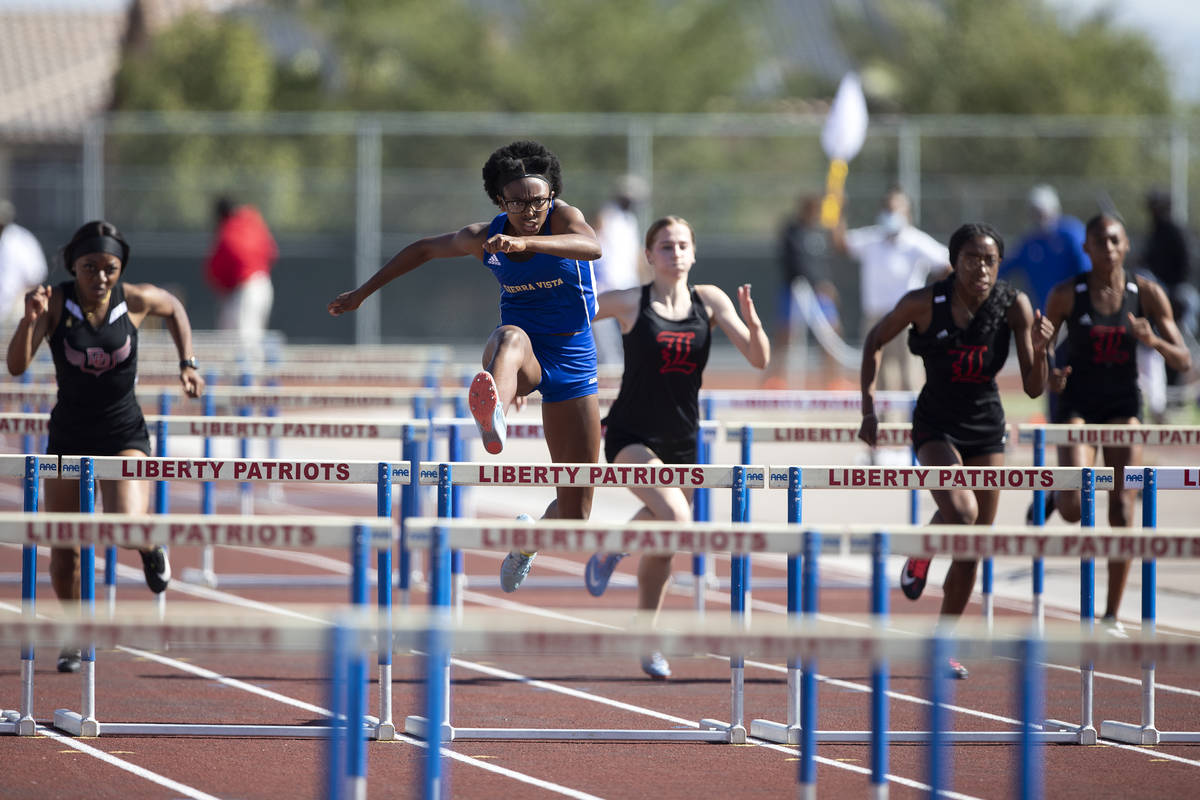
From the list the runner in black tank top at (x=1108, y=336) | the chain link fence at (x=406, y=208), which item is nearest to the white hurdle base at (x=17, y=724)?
the runner in black tank top at (x=1108, y=336)

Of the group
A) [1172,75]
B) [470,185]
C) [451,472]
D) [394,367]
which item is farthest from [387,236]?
[1172,75]

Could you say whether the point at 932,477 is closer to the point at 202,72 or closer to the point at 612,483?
the point at 612,483

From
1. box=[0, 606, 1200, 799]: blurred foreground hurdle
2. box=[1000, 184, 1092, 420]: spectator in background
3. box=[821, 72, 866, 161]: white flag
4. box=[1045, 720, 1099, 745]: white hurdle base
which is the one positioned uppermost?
box=[821, 72, 866, 161]: white flag

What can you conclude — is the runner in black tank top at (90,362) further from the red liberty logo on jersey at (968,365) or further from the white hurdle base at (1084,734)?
the white hurdle base at (1084,734)

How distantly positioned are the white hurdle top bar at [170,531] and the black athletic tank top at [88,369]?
2667 mm

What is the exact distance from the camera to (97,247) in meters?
7.78

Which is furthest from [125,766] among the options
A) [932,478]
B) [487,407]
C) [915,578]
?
[915,578]

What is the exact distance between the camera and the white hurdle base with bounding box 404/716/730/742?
22.5 feet

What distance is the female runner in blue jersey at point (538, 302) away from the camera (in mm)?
7023

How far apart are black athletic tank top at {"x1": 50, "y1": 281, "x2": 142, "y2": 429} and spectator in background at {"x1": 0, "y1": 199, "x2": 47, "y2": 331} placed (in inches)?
473

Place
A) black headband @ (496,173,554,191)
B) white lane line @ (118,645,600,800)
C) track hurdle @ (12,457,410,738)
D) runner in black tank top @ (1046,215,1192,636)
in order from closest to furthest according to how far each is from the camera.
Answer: white lane line @ (118,645,600,800)
track hurdle @ (12,457,410,738)
black headband @ (496,173,554,191)
runner in black tank top @ (1046,215,1192,636)

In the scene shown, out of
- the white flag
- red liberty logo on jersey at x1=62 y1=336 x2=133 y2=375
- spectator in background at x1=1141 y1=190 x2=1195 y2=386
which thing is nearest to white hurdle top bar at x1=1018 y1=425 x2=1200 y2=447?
red liberty logo on jersey at x1=62 y1=336 x2=133 y2=375

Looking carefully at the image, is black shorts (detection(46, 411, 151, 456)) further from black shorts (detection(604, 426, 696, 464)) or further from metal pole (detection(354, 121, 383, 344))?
metal pole (detection(354, 121, 383, 344))

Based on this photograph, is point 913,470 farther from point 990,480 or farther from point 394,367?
point 394,367
